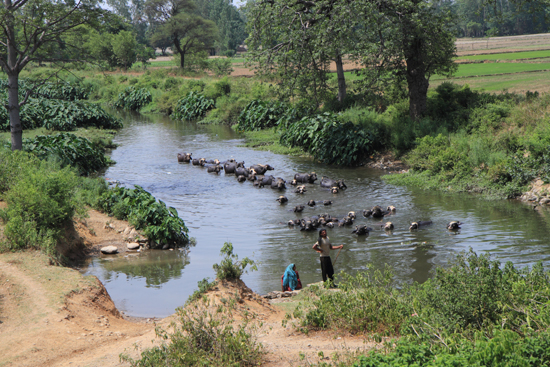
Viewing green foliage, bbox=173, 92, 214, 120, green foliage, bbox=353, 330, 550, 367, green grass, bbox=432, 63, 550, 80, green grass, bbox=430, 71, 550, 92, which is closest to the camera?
green foliage, bbox=353, 330, 550, 367

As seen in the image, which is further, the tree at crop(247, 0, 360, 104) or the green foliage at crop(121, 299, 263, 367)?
the tree at crop(247, 0, 360, 104)

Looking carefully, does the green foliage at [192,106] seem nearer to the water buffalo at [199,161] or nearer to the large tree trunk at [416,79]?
the water buffalo at [199,161]

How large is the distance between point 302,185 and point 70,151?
11040 mm

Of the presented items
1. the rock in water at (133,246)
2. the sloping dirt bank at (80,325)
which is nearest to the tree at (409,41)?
the rock in water at (133,246)

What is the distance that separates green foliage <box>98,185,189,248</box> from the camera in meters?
13.9

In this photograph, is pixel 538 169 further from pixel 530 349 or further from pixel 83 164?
pixel 83 164

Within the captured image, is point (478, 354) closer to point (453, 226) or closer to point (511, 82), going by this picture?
point (453, 226)

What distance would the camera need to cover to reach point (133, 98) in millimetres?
54469

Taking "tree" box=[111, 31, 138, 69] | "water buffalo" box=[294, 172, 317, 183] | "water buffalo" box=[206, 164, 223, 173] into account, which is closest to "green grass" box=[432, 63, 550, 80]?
"water buffalo" box=[294, 172, 317, 183]

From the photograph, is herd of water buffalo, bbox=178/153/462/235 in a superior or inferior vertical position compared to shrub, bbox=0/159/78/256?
inferior

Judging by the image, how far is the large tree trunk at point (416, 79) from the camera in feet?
76.7

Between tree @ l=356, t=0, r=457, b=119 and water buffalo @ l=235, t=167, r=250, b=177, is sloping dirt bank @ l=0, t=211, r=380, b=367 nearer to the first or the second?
water buffalo @ l=235, t=167, r=250, b=177

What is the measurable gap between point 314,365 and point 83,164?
1988 centimetres

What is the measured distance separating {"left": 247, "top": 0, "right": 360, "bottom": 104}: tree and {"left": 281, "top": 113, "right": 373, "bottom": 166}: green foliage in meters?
1.73
